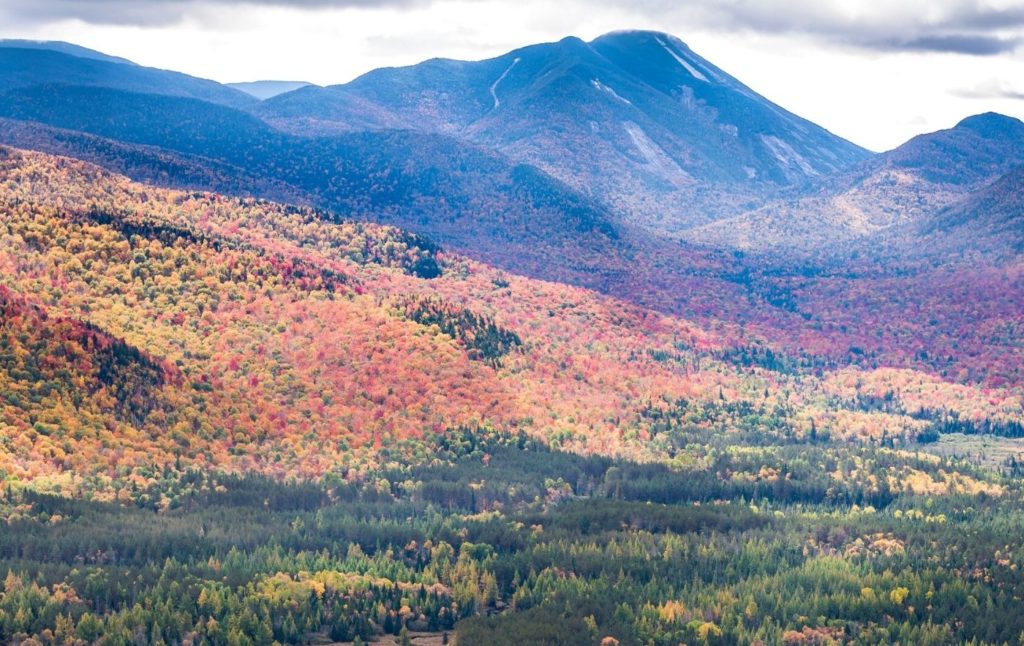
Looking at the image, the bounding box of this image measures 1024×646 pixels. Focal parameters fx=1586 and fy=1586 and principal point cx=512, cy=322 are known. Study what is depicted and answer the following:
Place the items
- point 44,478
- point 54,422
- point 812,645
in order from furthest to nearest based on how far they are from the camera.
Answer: point 54,422 < point 44,478 < point 812,645

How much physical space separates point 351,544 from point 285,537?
24.3 feet

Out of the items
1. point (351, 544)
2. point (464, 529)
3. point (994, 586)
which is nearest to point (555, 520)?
point (464, 529)

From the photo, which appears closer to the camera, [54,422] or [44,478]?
[44,478]

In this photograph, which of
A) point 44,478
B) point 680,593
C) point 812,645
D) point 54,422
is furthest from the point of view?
point 54,422

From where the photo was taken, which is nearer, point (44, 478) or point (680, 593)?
point (680, 593)

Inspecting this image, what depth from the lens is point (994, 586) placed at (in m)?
174

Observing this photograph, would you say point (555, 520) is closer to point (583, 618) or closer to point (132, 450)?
point (583, 618)

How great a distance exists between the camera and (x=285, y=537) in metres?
176

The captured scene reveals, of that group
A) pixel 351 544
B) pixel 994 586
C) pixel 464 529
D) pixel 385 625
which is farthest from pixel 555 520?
pixel 994 586

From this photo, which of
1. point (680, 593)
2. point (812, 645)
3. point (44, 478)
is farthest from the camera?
point (44, 478)

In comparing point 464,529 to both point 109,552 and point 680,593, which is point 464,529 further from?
point 109,552

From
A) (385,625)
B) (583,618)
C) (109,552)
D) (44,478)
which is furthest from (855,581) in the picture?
(44,478)

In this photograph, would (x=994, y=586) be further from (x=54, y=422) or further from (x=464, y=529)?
(x=54, y=422)

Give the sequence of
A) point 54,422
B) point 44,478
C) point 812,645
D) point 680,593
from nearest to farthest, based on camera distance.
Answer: point 812,645 < point 680,593 < point 44,478 < point 54,422
